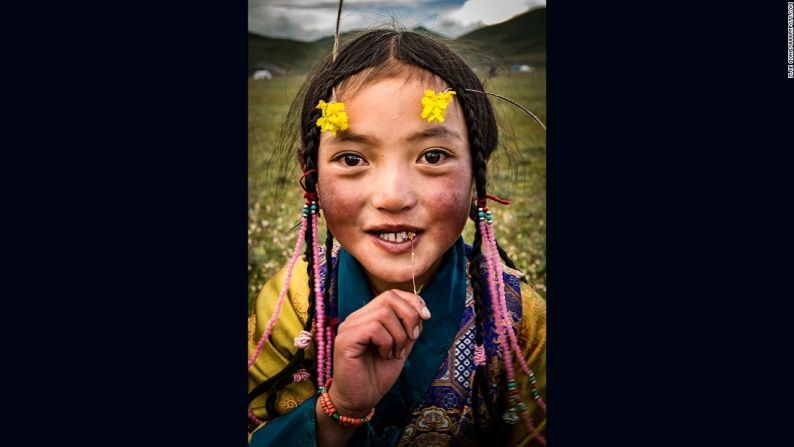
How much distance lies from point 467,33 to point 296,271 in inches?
46.4

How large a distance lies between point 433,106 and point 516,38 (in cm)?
60

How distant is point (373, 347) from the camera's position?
350 centimetres

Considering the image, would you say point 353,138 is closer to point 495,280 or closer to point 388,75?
point 388,75

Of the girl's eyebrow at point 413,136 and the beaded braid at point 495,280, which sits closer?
the girl's eyebrow at point 413,136

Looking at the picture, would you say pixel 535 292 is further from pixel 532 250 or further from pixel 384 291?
pixel 384 291

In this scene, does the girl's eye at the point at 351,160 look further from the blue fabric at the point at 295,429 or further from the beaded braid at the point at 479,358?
the blue fabric at the point at 295,429

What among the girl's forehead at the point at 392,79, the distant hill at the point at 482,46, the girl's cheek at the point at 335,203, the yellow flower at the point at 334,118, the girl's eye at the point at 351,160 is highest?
the distant hill at the point at 482,46

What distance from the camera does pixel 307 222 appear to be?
365cm

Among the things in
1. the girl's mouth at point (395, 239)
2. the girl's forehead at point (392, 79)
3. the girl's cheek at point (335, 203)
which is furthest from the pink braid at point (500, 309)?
the girl's forehead at point (392, 79)

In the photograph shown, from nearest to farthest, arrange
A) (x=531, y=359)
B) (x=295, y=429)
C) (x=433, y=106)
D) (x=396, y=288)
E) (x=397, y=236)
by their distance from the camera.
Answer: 1. (x=433, y=106)
2. (x=397, y=236)
3. (x=295, y=429)
4. (x=396, y=288)
5. (x=531, y=359)

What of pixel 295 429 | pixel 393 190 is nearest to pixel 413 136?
pixel 393 190

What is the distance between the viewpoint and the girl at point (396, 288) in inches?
136

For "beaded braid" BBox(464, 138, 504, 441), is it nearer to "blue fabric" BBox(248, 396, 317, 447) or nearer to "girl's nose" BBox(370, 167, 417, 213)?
"girl's nose" BBox(370, 167, 417, 213)

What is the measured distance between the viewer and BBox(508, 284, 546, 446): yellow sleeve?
3.77m
